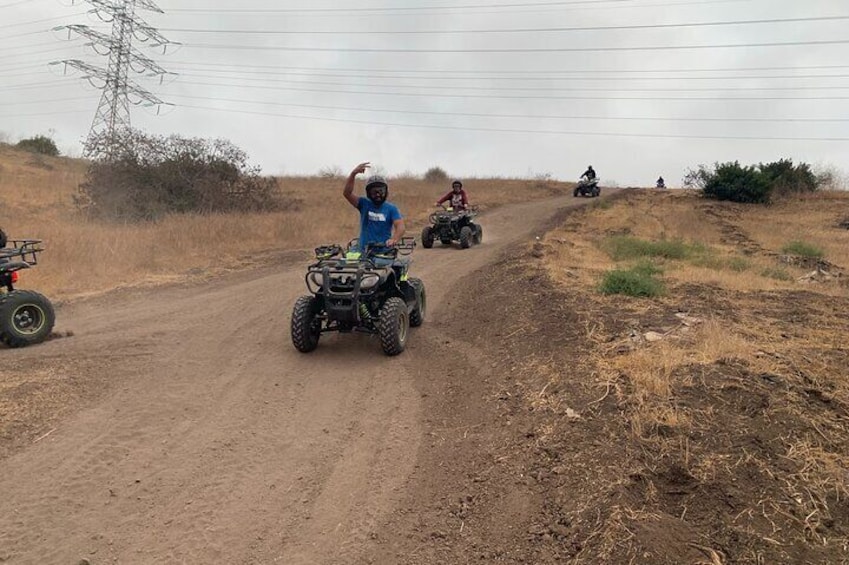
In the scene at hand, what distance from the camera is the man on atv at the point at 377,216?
7.50m

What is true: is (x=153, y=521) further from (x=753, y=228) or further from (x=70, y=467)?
(x=753, y=228)

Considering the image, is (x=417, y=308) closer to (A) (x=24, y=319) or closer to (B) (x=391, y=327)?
(B) (x=391, y=327)

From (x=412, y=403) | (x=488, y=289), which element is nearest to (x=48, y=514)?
(x=412, y=403)

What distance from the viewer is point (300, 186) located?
36.0m

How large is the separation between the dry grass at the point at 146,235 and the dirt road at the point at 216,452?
14.2ft

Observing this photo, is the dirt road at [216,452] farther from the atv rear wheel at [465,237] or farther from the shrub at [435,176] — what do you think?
the shrub at [435,176]

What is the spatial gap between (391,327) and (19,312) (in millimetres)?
4763

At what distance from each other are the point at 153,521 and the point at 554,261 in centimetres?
993

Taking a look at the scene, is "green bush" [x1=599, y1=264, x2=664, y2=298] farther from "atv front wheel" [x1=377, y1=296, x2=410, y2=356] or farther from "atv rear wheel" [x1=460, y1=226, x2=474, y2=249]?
"atv rear wheel" [x1=460, y1=226, x2=474, y2=249]

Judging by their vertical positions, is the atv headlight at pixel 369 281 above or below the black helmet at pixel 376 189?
below

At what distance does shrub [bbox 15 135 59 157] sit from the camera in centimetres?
4383

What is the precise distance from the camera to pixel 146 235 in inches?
603

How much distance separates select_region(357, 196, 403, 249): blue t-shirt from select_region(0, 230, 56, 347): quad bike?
3952 mm

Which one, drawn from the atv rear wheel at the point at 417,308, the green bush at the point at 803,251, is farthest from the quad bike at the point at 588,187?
the atv rear wheel at the point at 417,308
